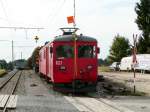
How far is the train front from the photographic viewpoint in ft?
92.2

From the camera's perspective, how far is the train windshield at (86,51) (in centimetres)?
2848

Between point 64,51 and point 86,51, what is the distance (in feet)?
3.97

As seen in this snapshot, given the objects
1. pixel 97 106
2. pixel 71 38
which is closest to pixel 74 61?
pixel 71 38

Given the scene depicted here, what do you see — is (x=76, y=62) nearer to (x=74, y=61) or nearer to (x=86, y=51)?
(x=74, y=61)

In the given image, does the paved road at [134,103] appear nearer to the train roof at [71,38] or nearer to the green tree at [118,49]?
the train roof at [71,38]

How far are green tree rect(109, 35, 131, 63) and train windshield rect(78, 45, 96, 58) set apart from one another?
91696 mm

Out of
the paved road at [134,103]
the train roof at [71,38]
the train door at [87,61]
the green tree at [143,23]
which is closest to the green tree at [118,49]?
the green tree at [143,23]

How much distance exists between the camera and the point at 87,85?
1115 inches

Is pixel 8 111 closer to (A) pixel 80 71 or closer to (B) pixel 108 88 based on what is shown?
(A) pixel 80 71

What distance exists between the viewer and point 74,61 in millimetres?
28156

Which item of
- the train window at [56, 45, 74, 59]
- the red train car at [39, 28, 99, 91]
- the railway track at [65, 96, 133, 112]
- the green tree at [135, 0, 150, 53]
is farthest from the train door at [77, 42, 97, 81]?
the green tree at [135, 0, 150, 53]

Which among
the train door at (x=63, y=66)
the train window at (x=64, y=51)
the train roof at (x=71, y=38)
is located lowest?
the train door at (x=63, y=66)

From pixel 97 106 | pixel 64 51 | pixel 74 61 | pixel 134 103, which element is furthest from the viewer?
pixel 64 51

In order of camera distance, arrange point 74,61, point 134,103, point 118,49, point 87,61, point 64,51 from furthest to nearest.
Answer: point 118,49
point 64,51
point 87,61
point 74,61
point 134,103
